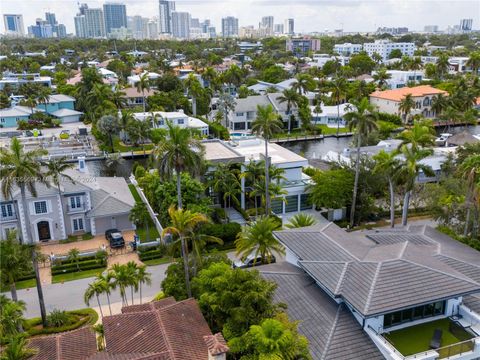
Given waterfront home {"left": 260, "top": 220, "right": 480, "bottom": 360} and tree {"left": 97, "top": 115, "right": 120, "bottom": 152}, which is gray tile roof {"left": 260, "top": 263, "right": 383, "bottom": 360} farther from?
tree {"left": 97, "top": 115, "right": 120, "bottom": 152}

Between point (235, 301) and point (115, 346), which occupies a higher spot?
point (235, 301)

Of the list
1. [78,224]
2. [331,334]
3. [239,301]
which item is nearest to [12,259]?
[239,301]

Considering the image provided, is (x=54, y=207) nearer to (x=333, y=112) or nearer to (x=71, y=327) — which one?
(x=71, y=327)

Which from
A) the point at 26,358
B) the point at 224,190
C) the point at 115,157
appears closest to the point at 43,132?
the point at 115,157

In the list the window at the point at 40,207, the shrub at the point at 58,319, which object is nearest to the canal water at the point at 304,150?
the window at the point at 40,207

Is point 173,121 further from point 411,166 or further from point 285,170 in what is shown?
point 411,166

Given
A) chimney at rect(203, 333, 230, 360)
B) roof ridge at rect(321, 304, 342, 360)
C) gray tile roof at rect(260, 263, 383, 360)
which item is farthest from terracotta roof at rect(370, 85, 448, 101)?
chimney at rect(203, 333, 230, 360)

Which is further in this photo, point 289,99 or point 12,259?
point 289,99
